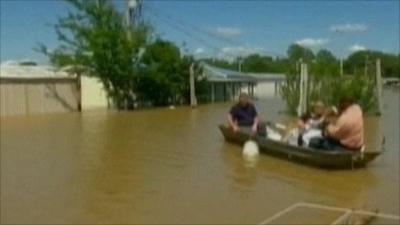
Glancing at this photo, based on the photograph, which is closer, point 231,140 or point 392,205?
point 392,205

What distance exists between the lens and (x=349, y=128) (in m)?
14.1

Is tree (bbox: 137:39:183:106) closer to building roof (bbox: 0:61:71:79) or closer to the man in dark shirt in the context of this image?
building roof (bbox: 0:61:71:79)

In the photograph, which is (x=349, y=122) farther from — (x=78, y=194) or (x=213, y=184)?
(x=78, y=194)

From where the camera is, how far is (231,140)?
19.7 m

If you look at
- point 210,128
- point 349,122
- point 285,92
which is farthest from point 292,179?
point 285,92

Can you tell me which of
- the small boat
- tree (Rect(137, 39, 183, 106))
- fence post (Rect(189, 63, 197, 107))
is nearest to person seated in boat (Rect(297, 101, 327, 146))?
the small boat

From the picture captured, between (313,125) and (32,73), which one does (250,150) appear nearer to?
(313,125)

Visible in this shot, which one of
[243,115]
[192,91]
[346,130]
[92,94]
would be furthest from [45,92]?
[346,130]

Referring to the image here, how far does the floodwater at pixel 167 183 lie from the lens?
10.2m

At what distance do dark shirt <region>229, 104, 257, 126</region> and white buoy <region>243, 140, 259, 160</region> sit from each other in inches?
77.7

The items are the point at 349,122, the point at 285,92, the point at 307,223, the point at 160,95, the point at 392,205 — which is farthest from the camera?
the point at 160,95

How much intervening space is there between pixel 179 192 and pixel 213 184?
1.10m

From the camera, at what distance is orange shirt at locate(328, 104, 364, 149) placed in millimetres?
13945

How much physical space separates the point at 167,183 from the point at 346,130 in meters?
3.85
